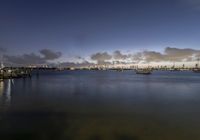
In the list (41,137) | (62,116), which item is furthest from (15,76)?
(41,137)

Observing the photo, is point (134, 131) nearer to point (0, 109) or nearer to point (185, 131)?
point (185, 131)

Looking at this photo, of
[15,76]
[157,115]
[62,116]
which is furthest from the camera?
[15,76]

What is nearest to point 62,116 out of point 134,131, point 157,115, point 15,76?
point 134,131

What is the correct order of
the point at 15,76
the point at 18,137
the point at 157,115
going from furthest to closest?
1. the point at 15,76
2. the point at 157,115
3. the point at 18,137

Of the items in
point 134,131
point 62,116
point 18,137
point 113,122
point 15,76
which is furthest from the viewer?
point 15,76

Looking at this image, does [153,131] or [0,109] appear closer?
[153,131]

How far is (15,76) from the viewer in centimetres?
8638

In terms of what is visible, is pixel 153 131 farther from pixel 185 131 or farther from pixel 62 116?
pixel 62 116

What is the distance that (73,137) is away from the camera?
14125mm

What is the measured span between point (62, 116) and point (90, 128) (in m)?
4.81

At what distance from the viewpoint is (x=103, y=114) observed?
21.4m

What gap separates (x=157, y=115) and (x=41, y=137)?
39.6 feet

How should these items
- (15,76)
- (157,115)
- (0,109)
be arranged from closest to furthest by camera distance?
(157,115), (0,109), (15,76)

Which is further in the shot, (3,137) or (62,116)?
(62,116)
